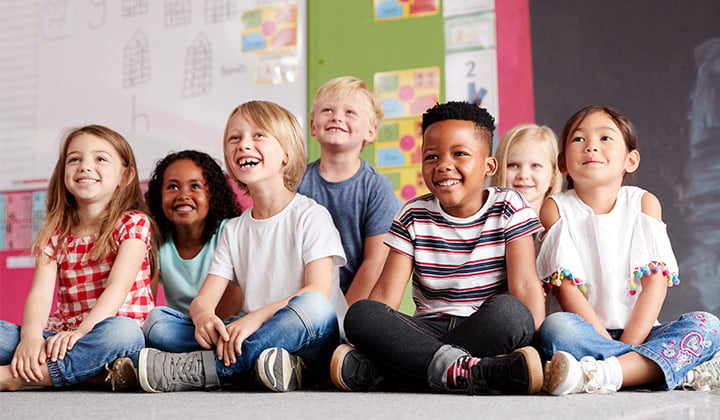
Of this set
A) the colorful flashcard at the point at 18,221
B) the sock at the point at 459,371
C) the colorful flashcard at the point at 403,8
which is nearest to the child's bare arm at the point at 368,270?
the sock at the point at 459,371

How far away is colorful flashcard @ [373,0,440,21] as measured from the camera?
2.40 m

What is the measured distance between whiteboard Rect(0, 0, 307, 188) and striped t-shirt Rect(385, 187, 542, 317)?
1164 millimetres

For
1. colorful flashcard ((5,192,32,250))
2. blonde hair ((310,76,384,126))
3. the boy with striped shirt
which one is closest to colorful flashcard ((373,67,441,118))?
blonde hair ((310,76,384,126))

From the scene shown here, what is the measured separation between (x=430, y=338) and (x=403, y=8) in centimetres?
150

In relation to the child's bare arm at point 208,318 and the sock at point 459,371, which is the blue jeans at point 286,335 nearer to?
the child's bare arm at point 208,318

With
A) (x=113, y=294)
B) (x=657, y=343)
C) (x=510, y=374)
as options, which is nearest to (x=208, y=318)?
(x=113, y=294)

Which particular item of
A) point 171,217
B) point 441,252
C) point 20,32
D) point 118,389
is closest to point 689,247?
point 441,252

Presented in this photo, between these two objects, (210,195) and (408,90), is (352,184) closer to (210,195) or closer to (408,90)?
(210,195)

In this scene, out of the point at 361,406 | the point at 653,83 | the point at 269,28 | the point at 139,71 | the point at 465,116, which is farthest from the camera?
the point at 139,71

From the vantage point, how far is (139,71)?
2.79 meters

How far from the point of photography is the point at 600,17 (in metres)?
2.23

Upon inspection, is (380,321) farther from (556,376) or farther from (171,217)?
(171,217)

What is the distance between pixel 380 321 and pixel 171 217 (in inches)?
30.9

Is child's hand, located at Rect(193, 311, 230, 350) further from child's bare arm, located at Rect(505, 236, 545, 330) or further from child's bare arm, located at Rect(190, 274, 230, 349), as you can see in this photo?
child's bare arm, located at Rect(505, 236, 545, 330)
